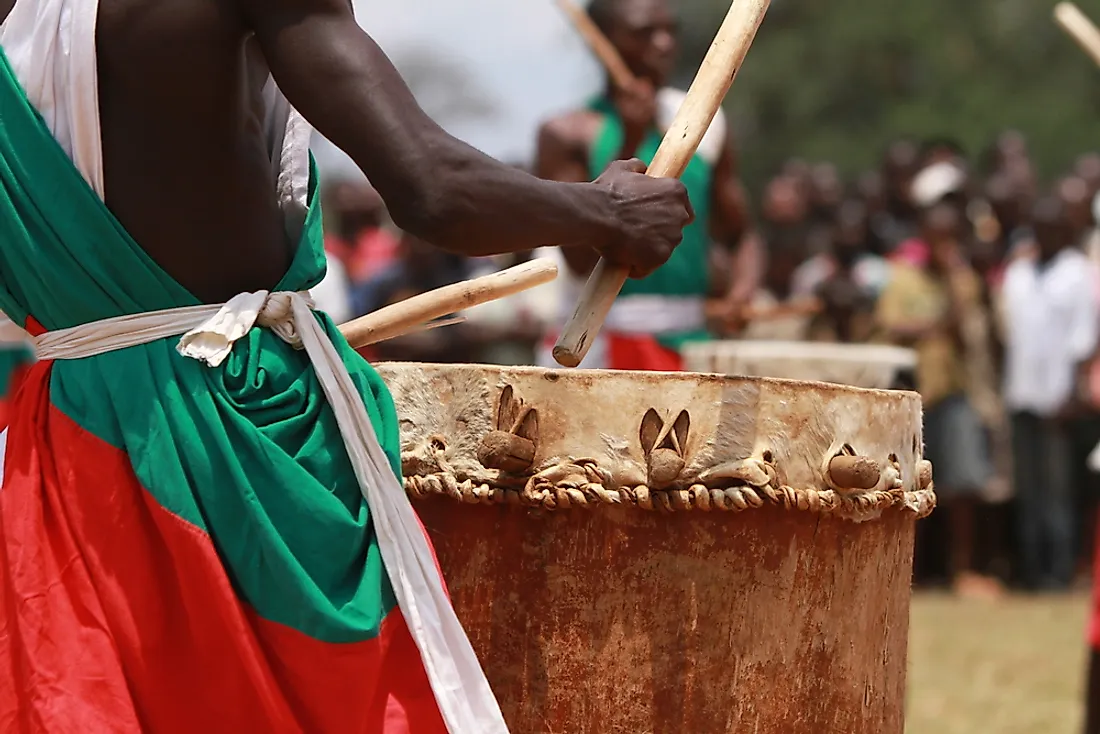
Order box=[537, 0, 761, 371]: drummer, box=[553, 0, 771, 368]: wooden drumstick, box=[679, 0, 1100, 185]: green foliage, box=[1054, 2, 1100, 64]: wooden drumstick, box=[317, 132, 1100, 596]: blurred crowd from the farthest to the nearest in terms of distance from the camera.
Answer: box=[679, 0, 1100, 185]: green foliage, box=[317, 132, 1100, 596]: blurred crowd, box=[537, 0, 761, 371]: drummer, box=[1054, 2, 1100, 64]: wooden drumstick, box=[553, 0, 771, 368]: wooden drumstick

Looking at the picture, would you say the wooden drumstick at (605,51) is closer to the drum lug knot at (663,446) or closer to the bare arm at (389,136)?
the drum lug knot at (663,446)

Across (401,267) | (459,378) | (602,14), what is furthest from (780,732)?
(401,267)

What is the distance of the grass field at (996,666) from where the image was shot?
18.1 feet

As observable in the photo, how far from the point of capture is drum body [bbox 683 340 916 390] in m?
5.09

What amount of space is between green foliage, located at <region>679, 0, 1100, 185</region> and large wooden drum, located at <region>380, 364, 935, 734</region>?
64.9 ft

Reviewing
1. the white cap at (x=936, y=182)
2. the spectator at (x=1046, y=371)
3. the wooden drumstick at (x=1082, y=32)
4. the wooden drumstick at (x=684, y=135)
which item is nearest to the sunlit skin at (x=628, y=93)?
the wooden drumstick at (x=1082, y=32)

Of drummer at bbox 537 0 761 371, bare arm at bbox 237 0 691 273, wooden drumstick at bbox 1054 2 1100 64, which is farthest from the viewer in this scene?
drummer at bbox 537 0 761 371

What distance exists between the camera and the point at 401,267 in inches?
340

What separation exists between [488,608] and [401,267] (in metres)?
5.86

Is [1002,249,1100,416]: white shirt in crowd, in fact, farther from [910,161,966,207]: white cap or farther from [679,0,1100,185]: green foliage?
[679,0,1100,185]: green foliage

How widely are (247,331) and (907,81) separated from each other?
23760 mm

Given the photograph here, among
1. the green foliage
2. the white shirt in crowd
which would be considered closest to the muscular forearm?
the white shirt in crowd

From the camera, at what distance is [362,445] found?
2.34 meters

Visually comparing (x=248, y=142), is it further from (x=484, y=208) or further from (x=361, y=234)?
(x=361, y=234)
